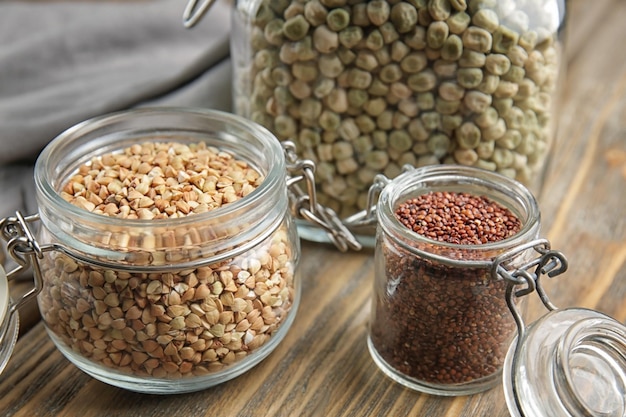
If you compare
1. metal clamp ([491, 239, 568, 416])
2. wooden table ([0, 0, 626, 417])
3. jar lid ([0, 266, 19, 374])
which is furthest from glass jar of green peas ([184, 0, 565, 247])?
jar lid ([0, 266, 19, 374])

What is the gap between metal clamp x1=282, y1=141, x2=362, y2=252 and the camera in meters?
0.76

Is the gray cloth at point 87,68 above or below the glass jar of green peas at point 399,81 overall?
below

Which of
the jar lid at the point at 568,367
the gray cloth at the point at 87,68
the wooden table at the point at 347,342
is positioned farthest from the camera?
the gray cloth at the point at 87,68

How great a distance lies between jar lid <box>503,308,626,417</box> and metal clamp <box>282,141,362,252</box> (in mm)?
241

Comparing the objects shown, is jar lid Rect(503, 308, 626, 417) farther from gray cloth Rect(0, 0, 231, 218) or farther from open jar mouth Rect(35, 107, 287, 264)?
gray cloth Rect(0, 0, 231, 218)

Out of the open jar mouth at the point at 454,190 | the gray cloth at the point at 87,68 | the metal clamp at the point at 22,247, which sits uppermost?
the open jar mouth at the point at 454,190

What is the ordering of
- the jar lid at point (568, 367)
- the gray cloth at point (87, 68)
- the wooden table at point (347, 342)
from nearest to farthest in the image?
the jar lid at point (568, 367), the wooden table at point (347, 342), the gray cloth at point (87, 68)

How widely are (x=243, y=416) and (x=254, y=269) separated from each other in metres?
0.14

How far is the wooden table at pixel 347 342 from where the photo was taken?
71 centimetres

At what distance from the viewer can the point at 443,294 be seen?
0.66 metres

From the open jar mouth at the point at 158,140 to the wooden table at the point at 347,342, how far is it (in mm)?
152

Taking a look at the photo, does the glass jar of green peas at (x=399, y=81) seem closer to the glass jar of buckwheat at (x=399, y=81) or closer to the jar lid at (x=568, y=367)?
the glass jar of buckwheat at (x=399, y=81)

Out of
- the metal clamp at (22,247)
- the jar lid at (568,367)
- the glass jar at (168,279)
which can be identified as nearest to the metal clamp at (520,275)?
the jar lid at (568,367)

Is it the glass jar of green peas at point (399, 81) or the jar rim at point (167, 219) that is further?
the glass jar of green peas at point (399, 81)
